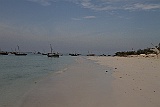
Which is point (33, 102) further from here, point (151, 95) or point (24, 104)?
point (151, 95)

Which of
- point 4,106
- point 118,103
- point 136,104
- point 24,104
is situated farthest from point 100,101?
point 4,106

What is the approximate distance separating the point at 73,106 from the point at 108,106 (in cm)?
124

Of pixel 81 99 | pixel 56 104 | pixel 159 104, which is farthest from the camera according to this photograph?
pixel 81 99

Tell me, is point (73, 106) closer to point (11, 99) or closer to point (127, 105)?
point (127, 105)

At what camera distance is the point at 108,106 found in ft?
27.4

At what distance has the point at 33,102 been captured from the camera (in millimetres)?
9500

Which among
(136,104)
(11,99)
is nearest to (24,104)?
(11,99)

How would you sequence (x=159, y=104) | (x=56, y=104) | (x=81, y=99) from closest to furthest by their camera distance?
1. (x=159, y=104)
2. (x=56, y=104)
3. (x=81, y=99)

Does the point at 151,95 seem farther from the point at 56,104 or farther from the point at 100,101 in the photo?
the point at 56,104

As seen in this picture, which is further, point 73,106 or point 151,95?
point 151,95

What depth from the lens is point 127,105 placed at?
8.31m

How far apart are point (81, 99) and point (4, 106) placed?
3003 millimetres

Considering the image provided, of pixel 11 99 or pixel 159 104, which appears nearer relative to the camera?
pixel 159 104

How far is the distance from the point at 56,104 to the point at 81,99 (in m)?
1.24
